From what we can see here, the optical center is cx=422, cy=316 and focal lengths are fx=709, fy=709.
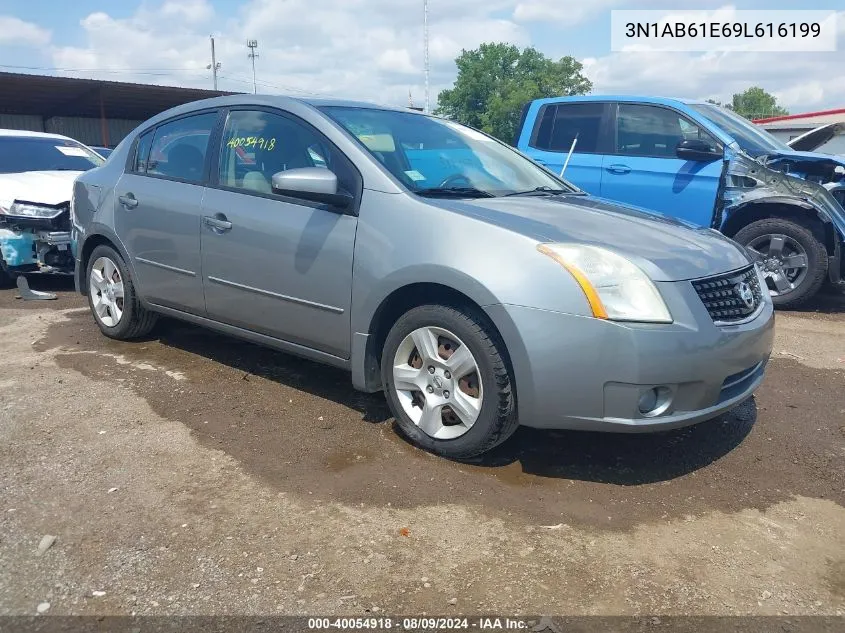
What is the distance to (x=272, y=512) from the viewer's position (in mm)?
2838

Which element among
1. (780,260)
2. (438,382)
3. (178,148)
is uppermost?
(178,148)

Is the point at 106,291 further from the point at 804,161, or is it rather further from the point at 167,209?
the point at 804,161

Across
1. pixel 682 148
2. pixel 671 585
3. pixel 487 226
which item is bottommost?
pixel 671 585

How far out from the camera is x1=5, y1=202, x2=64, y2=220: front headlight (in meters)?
6.66

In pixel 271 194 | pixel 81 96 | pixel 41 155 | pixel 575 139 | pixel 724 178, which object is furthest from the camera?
pixel 81 96

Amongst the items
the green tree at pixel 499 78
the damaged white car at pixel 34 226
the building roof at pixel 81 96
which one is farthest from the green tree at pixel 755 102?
the damaged white car at pixel 34 226

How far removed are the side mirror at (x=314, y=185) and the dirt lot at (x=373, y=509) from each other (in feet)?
3.87

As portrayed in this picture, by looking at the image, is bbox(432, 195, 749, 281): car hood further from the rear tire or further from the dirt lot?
the rear tire

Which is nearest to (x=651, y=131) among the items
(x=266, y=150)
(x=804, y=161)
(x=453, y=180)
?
(x=804, y=161)

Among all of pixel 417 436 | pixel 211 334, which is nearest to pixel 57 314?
pixel 211 334

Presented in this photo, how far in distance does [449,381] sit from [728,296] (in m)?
1.30

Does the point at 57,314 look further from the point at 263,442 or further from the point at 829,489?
the point at 829,489

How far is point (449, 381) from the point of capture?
323 cm

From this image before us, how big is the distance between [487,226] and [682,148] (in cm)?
403
